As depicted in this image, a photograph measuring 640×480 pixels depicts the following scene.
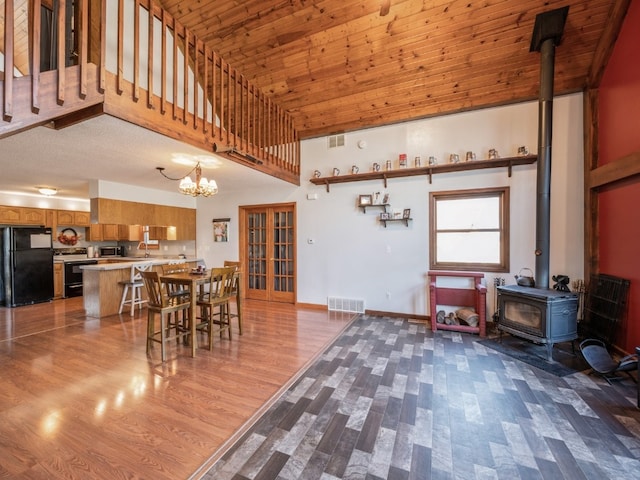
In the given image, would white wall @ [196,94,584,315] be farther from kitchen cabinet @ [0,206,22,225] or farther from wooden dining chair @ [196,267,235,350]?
kitchen cabinet @ [0,206,22,225]

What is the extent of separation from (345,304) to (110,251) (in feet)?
22.3

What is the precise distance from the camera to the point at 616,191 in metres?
3.10

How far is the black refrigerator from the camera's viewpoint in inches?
206

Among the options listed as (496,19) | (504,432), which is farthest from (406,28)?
(504,432)

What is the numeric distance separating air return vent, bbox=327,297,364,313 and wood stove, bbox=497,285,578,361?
223cm

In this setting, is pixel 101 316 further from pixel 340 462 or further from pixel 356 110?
pixel 356 110

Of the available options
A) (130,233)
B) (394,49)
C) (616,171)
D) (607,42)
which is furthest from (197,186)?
(607,42)

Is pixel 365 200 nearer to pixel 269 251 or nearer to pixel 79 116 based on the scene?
pixel 269 251

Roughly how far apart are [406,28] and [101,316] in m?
6.33

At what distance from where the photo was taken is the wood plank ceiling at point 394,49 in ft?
10.5

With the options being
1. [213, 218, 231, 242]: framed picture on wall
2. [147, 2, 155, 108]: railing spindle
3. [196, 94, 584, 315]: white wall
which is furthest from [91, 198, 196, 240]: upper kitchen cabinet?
[147, 2, 155, 108]: railing spindle

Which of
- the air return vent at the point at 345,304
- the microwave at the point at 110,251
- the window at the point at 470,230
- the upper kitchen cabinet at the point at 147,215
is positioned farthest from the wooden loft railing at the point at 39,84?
the microwave at the point at 110,251

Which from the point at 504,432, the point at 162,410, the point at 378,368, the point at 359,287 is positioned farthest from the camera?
the point at 359,287

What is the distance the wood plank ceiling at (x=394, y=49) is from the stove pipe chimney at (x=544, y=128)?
0.17 m
